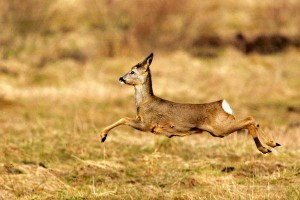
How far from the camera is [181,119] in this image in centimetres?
705

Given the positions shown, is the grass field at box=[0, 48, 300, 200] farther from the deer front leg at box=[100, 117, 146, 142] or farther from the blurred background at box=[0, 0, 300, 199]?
the deer front leg at box=[100, 117, 146, 142]

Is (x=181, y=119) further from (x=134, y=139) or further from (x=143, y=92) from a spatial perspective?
(x=134, y=139)

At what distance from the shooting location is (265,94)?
1772 centimetres

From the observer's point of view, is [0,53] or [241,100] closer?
[241,100]

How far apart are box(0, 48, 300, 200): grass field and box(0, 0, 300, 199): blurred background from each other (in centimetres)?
2

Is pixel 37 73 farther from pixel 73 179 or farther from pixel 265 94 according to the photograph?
pixel 73 179

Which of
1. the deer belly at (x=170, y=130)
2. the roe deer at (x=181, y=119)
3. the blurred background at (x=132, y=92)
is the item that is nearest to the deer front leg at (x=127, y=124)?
the roe deer at (x=181, y=119)

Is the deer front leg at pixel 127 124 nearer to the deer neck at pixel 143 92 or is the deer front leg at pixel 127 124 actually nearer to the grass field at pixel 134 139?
the deer neck at pixel 143 92

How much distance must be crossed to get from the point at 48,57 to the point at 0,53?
5.34 ft

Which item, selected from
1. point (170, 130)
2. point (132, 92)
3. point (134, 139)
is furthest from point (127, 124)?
point (132, 92)

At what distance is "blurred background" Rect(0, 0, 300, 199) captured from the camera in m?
8.26

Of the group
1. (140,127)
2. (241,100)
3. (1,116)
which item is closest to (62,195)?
(140,127)

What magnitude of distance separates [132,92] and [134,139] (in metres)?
6.59

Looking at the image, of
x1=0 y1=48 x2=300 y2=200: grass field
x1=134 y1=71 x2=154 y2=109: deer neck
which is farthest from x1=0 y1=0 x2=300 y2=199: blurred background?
x1=134 y1=71 x2=154 y2=109: deer neck
